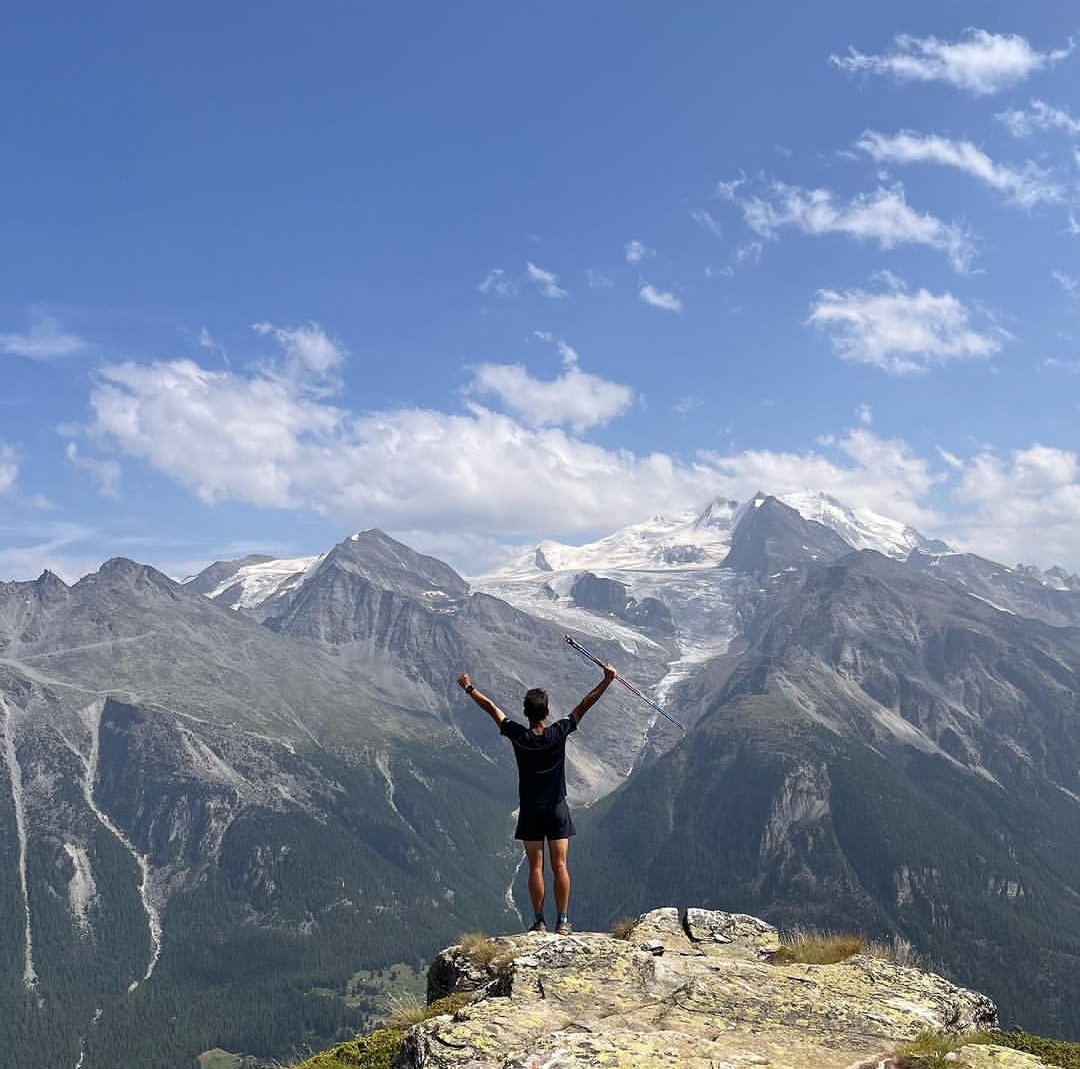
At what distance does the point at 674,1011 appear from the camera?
1407 centimetres

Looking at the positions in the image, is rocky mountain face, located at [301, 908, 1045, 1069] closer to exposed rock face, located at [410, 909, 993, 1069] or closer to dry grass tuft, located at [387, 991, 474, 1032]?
exposed rock face, located at [410, 909, 993, 1069]

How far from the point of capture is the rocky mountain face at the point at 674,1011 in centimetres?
1229

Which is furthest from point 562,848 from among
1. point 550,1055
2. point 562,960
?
point 550,1055

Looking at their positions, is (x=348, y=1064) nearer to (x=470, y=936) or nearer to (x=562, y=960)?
(x=470, y=936)

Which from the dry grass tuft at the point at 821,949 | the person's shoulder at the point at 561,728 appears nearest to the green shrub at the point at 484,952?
the person's shoulder at the point at 561,728

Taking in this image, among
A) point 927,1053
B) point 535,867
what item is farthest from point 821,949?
point 535,867

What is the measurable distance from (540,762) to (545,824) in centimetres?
123

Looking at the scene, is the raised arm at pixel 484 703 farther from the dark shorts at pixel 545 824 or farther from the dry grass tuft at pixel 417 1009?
the dry grass tuft at pixel 417 1009

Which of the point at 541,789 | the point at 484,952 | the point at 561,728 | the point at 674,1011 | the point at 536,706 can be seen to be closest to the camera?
the point at 674,1011

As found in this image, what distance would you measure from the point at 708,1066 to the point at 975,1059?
3.71 meters

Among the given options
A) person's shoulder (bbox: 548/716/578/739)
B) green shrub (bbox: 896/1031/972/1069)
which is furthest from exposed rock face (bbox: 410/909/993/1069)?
person's shoulder (bbox: 548/716/578/739)

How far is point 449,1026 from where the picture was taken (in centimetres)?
1307

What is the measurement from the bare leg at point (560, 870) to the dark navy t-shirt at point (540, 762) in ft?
2.47

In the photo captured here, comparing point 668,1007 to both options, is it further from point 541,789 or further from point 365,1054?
point 365,1054
